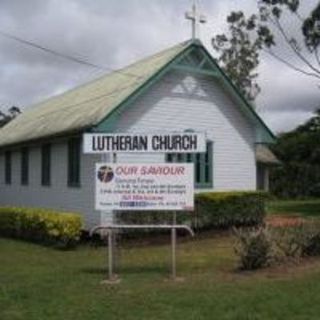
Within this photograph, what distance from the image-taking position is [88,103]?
85.3 feet

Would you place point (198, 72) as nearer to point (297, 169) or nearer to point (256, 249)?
point (256, 249)

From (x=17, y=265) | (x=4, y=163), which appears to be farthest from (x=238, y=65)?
(x=17, y=265)

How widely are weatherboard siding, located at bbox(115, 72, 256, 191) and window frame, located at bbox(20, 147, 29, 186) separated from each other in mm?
7008

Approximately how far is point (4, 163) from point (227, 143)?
10.6 metres

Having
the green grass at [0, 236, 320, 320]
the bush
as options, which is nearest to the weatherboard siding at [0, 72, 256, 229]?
the bush

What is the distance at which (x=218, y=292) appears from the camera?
13312 mm

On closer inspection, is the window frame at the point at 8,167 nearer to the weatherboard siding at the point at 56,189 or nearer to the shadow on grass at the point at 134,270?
the weatherboard siding at the point at 56,189

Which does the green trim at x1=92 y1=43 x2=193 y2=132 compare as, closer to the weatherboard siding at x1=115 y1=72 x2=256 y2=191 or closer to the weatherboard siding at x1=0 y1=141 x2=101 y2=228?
the weatherboard siding at x1=115 y1=72 x2=256 y2=191

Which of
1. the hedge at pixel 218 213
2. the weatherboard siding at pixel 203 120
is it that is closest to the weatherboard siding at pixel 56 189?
the weatherboard siding at pixel 203 120

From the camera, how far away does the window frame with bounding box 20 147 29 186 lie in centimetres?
2992

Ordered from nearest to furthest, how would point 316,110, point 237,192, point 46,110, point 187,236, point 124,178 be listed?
point 124,178
point 187,236
point 237,192
point 46,110
point 316,110

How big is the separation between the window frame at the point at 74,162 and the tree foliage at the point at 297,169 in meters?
34.5

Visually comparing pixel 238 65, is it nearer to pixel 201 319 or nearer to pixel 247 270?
pixel 247 270

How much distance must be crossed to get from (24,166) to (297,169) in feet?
108
